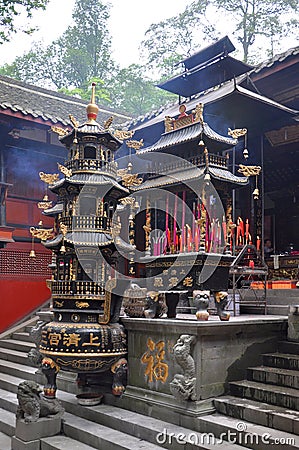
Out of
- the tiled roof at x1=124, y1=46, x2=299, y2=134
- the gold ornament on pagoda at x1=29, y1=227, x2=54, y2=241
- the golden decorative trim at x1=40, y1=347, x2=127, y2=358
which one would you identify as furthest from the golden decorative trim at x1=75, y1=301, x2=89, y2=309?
the tiled roof at x1=124, y1=46, x2=299, y2=134

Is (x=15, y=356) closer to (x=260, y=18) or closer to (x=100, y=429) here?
(x=100, y=429)

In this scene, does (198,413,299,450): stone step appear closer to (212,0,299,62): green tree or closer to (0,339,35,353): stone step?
(0,339,35,353): stone step

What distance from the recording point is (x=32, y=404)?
607cm

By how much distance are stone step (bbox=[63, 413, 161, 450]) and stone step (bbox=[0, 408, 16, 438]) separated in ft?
2.72

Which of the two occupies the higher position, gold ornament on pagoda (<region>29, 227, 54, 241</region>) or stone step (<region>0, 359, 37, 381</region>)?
gold ornament on pagoda (<region>29, 227, 54, 241</region>)

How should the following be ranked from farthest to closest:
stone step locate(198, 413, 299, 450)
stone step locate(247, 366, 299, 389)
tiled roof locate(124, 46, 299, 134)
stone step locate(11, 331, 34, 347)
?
stone step locate(11, 331, 34, 347) < tiled roof locate(124, 46, 299, 134) < stone step locate(247, 366, 299, 389) < stone step locate(198, 413, 299, 450)

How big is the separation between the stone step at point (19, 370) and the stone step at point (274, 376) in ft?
13.0

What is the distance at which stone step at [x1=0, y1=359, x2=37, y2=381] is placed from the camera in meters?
8.31

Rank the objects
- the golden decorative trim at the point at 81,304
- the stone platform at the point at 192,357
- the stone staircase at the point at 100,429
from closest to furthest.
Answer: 1. the stone staircase at the point at 100,429
2. the stone platform at the point at 192,357
3. the golden decorative trim at the point at 81,304

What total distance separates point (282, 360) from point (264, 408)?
101cm

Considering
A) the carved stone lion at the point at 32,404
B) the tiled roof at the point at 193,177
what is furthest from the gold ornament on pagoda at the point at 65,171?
the carved stone lion at the point at 32,404

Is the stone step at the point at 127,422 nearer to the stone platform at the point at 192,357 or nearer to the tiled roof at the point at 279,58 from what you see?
the stone platform at the point at 192,357

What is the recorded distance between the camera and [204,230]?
6.83 meters

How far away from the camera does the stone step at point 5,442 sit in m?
6.30
